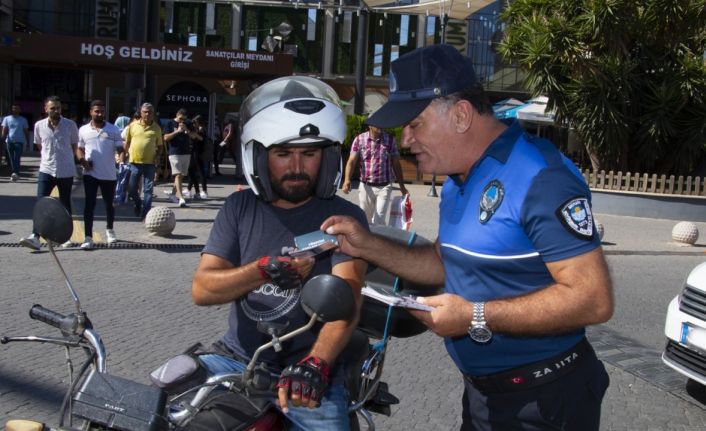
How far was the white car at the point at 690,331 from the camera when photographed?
558 centimetres

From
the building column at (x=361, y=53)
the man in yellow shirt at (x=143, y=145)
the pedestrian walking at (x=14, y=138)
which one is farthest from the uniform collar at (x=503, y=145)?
the building column at (x=361, y=53)

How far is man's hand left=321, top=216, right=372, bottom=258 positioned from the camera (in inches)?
106

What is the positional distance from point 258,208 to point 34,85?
3766 cm

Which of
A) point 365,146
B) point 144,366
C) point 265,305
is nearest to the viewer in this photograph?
point 265,305

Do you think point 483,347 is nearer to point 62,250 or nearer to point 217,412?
point 217,412

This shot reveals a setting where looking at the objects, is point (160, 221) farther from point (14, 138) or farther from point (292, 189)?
point (14, 138)

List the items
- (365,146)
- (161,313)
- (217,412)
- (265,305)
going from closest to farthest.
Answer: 1. (217,412)
2. (265,305)
3. (161,313)
4. (365,146)

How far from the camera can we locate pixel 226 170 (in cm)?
2739

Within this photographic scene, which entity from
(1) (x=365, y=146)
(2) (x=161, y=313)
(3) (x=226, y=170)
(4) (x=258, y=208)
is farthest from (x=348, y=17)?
(4) (x=258, y=208)

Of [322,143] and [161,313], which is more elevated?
[322,143]

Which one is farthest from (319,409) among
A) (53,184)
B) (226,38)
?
(226,38)

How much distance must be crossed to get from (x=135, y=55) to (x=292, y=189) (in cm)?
2136

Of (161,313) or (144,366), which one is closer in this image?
(144,366)

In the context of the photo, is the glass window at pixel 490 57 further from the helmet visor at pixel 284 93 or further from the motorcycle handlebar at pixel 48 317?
the motorcycle handlebar at pixel 48 317
